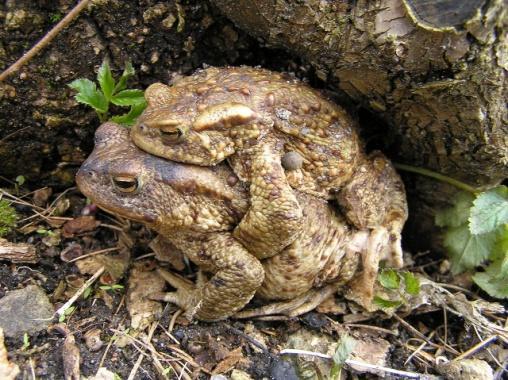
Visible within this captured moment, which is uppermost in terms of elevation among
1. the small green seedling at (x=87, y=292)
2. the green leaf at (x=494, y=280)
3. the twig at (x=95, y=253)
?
the green leaf at (x=494, y=280)

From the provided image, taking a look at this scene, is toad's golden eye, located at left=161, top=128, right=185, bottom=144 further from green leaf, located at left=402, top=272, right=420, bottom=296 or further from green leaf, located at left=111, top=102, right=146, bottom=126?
Answer: green leaf, located at left=402, top=272, right=420, bottom=296

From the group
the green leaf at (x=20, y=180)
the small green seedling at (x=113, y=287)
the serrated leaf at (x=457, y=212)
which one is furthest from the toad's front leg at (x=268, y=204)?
the green leaf at (x=20, y=180)

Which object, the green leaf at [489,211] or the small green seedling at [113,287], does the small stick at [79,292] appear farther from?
the green leaf at [489,211]

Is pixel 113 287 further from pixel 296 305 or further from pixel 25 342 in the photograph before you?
pixel 296 305

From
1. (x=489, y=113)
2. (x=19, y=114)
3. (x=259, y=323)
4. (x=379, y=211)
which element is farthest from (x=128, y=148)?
(x=489, y=113)

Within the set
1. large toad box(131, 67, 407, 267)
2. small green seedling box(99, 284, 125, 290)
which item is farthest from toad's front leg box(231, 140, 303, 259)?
small green seedling box(99, 284, 125, 290)

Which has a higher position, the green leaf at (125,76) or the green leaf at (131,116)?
the green leaf at (125,76)

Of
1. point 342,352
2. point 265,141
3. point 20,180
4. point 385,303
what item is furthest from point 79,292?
point 385,303
